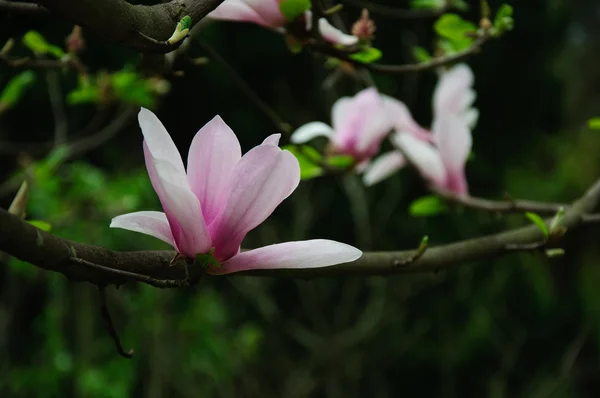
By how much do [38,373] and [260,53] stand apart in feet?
5.97

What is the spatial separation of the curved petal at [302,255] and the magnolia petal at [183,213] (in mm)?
28

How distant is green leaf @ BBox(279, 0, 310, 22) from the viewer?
0.56 m

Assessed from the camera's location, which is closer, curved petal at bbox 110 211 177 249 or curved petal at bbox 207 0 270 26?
curved petal at bbox 110 211 177 249

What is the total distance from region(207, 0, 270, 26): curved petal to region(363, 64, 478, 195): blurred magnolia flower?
31 centimetres

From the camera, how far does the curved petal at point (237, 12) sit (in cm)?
56

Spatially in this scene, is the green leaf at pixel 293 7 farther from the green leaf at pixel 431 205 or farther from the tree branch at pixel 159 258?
the green leaf at pixel 431 205

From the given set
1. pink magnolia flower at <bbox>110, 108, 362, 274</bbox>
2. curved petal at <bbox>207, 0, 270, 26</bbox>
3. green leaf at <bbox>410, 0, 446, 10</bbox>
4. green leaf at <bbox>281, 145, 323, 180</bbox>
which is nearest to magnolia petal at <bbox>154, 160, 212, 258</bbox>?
pink magnolia flower at <bbox>110, 108, 362, 274</bbox>

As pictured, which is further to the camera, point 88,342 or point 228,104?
point 228,104

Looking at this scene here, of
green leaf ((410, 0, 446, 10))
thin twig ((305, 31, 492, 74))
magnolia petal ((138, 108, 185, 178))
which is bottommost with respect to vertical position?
green leaf ((410, 0, 446, 10))

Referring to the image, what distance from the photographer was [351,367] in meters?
3.74

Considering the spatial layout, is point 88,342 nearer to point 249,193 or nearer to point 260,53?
point 260,53

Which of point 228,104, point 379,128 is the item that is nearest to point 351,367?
point 228,104

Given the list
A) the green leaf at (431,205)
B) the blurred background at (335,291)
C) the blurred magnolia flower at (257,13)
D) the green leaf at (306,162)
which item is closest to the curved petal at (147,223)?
the blurred magnolia flower at (257,13)

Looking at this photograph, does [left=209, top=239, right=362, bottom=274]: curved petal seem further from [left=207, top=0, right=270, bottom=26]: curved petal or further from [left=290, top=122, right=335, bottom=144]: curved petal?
[left=290, top=122, right=335, bottom=144]: curved petal
